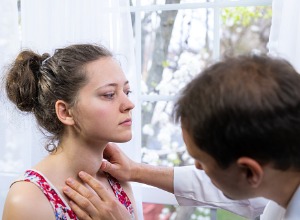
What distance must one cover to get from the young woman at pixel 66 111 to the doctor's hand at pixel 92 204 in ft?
0.07

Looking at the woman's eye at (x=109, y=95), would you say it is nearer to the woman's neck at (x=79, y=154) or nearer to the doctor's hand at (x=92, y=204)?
the woman's neck at (x=79, y=154)

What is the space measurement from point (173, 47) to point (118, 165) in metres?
0.71

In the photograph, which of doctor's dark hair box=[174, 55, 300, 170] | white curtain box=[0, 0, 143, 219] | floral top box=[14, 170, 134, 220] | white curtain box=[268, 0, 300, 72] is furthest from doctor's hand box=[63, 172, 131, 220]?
white curtain box=[268, 0, 300, 72]

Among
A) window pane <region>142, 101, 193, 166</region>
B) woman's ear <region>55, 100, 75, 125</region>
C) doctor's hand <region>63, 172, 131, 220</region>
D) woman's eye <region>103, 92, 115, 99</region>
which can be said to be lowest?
window pane <region>142, 101, 193, 166</region>

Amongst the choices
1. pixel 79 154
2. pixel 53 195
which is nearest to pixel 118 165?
pixel 79 154

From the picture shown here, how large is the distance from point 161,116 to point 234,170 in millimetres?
1154

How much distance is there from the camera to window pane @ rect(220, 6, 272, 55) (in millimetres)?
1840

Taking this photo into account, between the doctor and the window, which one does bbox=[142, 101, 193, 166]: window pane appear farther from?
the doctor

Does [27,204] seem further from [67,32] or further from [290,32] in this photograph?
[290,32]

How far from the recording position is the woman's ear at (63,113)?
4.23ft

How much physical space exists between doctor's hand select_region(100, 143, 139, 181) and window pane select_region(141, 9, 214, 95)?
59 centimetres

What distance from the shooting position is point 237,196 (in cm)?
90

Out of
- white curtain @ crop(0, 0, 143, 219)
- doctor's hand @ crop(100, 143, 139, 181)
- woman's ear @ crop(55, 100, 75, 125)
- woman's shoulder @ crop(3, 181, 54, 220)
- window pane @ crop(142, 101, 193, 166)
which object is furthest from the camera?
window pane @ crop(142, 101, 193, 166)

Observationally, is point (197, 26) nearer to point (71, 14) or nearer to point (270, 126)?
point (71, 14)
